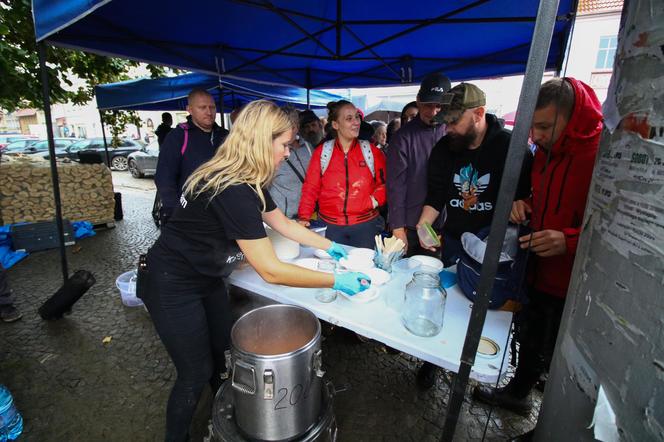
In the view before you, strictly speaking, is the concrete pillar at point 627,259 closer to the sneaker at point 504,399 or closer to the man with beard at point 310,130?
the sneaker at point 504,399

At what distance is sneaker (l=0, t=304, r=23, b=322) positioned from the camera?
310 cm

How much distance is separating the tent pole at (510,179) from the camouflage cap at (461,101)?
121cm

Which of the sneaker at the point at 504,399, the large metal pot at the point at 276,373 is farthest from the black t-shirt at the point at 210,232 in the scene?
the sneaker at the point at 504,399

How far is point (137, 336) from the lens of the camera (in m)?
2.96

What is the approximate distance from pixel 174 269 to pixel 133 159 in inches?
505

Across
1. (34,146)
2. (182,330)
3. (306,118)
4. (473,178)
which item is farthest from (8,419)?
(34,146)

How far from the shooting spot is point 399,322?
1.46 m

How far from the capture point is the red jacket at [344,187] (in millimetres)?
2766

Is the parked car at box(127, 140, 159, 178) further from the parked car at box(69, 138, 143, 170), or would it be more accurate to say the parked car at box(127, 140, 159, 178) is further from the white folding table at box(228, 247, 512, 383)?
the white folding table at box(228, 247, 512, 383)

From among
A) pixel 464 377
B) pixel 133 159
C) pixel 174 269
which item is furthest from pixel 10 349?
pixel 133 159

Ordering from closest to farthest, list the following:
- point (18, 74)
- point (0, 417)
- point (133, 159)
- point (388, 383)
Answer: point (0, 417), point (388, 383), point (18, 74), point (133, 159)

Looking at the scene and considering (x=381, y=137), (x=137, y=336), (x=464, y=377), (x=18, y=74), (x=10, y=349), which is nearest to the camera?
(x=464, y=377)

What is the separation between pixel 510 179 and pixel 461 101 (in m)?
1.27

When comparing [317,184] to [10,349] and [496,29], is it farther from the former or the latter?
[10,349]
